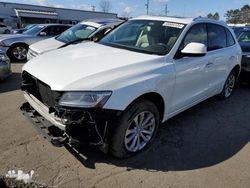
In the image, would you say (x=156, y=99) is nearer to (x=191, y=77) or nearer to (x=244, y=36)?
(x=191, y=77)

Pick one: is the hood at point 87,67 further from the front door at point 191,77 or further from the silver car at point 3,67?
the silver car at point 3,67

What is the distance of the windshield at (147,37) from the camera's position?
3.96m

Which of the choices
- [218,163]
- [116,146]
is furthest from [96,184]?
[218,163]

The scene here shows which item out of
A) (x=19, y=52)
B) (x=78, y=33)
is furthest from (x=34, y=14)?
(x=78, y=33)

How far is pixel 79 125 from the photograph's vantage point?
9.57 feet

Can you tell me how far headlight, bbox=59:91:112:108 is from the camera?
114 inches

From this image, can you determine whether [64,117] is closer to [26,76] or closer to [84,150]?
[84,150]

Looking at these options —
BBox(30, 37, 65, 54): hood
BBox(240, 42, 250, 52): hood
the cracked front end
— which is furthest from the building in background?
the cracked front end

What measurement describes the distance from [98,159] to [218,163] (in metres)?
1.57

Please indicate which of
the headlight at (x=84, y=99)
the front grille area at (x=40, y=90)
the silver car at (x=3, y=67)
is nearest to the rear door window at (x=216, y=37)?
the headlight at (x=84, y=99)

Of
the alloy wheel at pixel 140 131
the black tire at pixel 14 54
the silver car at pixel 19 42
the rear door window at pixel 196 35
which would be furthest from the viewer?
the black tire at pixel 14 54

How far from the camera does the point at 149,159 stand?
11.7 ft

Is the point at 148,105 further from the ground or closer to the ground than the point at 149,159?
further from the ground

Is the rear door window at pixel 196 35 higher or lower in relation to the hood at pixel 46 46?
higher
